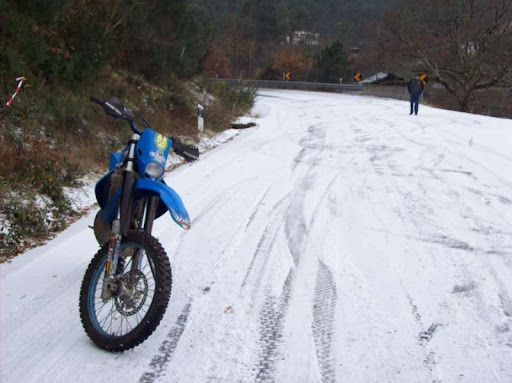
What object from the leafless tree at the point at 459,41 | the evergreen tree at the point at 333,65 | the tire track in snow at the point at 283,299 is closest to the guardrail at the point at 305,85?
the leafless tree at the point at 459,41

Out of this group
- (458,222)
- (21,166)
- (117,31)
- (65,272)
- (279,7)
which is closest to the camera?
(65,272)

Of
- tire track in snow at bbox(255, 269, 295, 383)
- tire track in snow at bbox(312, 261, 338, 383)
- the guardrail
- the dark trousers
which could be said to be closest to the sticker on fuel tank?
tire track in snow at bbox(255, 269, 295, 383)

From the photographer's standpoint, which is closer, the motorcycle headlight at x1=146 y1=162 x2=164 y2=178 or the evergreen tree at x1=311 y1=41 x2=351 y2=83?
the motorcycle headlight at x1=146 y1=162 x2=164 y2=178

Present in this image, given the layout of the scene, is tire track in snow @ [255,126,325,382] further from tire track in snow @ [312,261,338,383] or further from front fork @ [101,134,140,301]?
front fork @ [101,134,140,301]

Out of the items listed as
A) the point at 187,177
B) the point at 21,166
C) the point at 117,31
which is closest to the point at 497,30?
the point at 117,31

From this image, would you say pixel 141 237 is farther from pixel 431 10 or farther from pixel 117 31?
pixel 431 10

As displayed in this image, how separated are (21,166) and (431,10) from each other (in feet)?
131

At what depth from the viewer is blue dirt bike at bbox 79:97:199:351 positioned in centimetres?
312

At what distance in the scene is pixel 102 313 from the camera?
3.56 meters

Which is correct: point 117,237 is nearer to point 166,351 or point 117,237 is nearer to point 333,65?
point 166,351

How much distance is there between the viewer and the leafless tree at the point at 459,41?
36.4m

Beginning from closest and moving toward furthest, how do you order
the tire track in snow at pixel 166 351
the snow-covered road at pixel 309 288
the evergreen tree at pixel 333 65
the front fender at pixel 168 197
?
the tire track in snow at pixel 166 351 → the snow-covered road at pixel 309 288 → the front fender at pixel 168 197 → the evergreen tree at pixel 333 65

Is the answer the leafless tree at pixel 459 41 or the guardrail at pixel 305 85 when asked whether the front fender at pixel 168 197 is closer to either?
the guardrail at pixel 305 85

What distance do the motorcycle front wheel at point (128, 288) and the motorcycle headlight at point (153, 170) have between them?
0.43 meters
